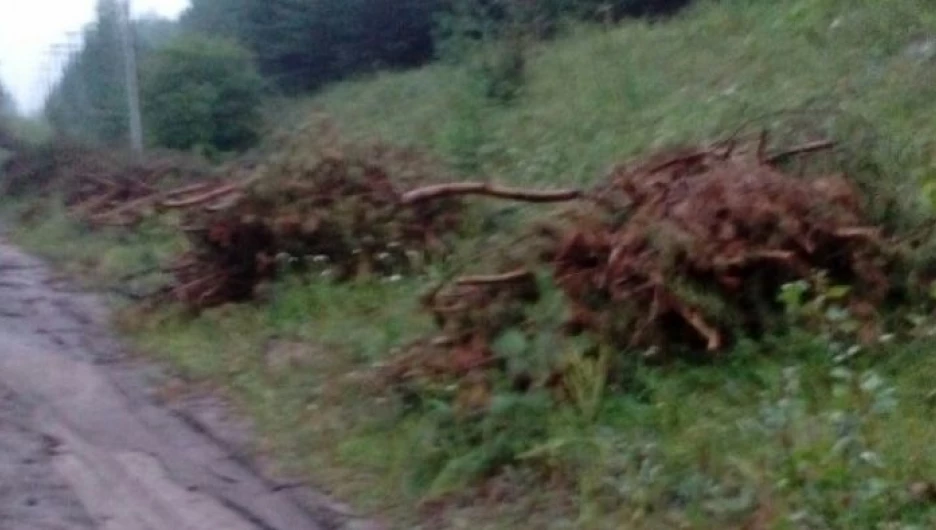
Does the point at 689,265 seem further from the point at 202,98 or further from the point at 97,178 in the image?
the point at 202,98

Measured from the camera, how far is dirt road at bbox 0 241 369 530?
917 centimetres

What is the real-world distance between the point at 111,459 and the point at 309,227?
185 inches

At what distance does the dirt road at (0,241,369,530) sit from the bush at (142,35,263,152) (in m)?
17.0

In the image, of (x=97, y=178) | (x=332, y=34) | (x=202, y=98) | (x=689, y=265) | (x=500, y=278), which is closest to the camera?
(x=689, y=265)

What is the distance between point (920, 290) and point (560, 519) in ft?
9.04

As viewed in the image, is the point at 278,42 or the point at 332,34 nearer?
the point at 332,34

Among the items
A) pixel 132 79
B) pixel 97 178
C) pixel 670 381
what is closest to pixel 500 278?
pixel 670 381

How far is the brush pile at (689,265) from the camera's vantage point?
9875mm

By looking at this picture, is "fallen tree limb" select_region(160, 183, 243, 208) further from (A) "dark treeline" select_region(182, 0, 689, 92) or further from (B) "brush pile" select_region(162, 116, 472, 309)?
(A) "dark treeline" select_region(182, 0, 689, 92)

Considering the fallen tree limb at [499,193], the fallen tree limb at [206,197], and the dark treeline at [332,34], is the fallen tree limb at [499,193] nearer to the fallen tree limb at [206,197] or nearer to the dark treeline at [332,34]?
the fallen tree limb at [206,197]

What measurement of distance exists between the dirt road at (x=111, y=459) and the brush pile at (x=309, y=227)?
4.02ft

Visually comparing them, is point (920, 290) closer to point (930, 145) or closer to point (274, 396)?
point (930, 145)

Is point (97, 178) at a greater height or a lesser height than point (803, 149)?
lesser

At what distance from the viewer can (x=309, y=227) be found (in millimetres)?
14805
